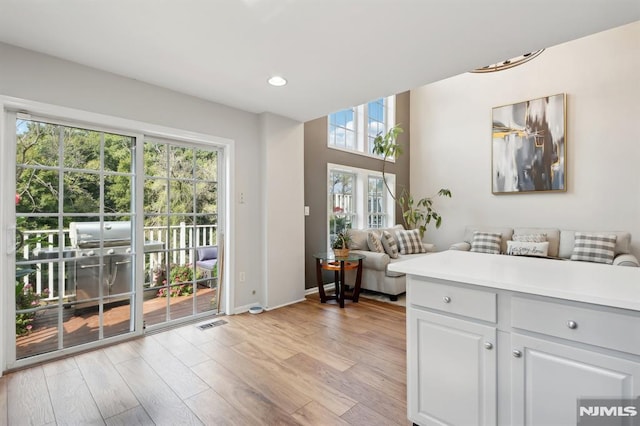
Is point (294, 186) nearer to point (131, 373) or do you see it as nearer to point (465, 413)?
point (131, 373)

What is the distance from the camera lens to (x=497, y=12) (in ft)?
5.65

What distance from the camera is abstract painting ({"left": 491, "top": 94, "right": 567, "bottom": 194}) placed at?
4.59m

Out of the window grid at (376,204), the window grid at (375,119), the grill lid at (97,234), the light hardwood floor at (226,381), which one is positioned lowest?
the light hardwood floor at (226,381)

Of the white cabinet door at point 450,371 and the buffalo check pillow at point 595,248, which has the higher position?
the buffalo check pillow at point 595,248

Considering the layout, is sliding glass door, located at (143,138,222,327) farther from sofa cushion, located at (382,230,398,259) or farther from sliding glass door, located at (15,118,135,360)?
sofa cushion, located at (382,230,398,259)

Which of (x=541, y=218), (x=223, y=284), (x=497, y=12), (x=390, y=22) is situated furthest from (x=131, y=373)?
(x=541, y=218)

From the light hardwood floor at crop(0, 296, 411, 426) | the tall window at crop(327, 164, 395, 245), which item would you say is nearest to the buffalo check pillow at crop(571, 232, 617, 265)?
the tall window at crop(327, 164, 395, 245)

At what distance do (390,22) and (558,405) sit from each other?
81.4 inches

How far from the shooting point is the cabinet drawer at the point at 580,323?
1004 millimetres

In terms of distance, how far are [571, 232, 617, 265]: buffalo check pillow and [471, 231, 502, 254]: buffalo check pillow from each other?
926mm

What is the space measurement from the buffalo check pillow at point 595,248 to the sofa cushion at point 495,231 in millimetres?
858

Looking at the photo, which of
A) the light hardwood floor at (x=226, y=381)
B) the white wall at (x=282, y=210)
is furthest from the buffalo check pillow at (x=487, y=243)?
the white wall at (x=282, y=210)

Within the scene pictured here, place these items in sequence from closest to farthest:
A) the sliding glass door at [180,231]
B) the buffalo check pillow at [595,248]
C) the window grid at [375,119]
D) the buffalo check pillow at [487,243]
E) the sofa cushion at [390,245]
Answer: the sliding glass door at [180,231]
the buffalo check pillow at [595,248]
the sofa cushion at [390,245]
the buffalo check pillow at [487,243]
the window grid at [375,119]

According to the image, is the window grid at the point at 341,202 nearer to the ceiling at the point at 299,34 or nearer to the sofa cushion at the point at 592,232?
the ceiling at the point at 299,34
